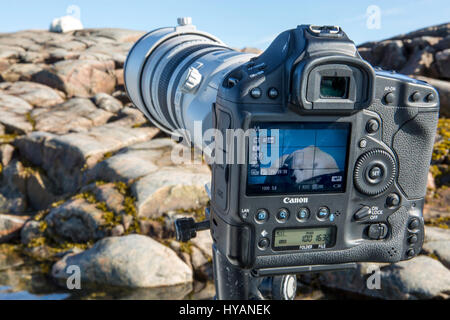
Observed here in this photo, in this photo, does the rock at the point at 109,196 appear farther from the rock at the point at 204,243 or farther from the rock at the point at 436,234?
the rock at the point at 436,234

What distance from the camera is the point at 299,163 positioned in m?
2.04

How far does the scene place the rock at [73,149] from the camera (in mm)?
8492

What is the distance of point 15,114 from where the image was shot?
453 inches

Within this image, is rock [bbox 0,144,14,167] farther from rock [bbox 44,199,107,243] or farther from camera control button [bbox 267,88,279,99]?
camera control button [bbox 267,88,279,99]

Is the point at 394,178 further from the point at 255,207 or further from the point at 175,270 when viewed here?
the point at 175,270

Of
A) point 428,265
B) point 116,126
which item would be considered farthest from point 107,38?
point 428,265

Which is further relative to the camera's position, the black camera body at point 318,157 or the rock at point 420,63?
the rock at point 420,63

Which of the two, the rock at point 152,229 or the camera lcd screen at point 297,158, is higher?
the camera lcd screen at point 297,158

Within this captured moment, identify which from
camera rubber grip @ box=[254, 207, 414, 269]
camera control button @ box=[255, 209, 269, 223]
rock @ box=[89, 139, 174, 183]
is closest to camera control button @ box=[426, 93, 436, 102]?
camera rubber grip @ box=[254, 207, 414, 269]

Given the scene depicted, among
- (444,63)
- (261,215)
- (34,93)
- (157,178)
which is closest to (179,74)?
(261,215)

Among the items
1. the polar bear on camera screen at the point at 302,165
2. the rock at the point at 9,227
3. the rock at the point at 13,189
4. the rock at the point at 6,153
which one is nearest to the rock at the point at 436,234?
the polar bear on camera screen at the point at 302,165

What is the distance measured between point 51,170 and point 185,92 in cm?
700

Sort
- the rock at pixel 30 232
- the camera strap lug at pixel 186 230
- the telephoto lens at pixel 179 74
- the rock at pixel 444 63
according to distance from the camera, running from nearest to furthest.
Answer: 1. the camera strap lug at pixel 186 230
2. the telephoto lens at pixel 179 74
3. the rock at pixel 30 232
4. the rock at pixel 444 63

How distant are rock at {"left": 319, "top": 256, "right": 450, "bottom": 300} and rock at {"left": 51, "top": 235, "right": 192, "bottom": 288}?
6.41ft
